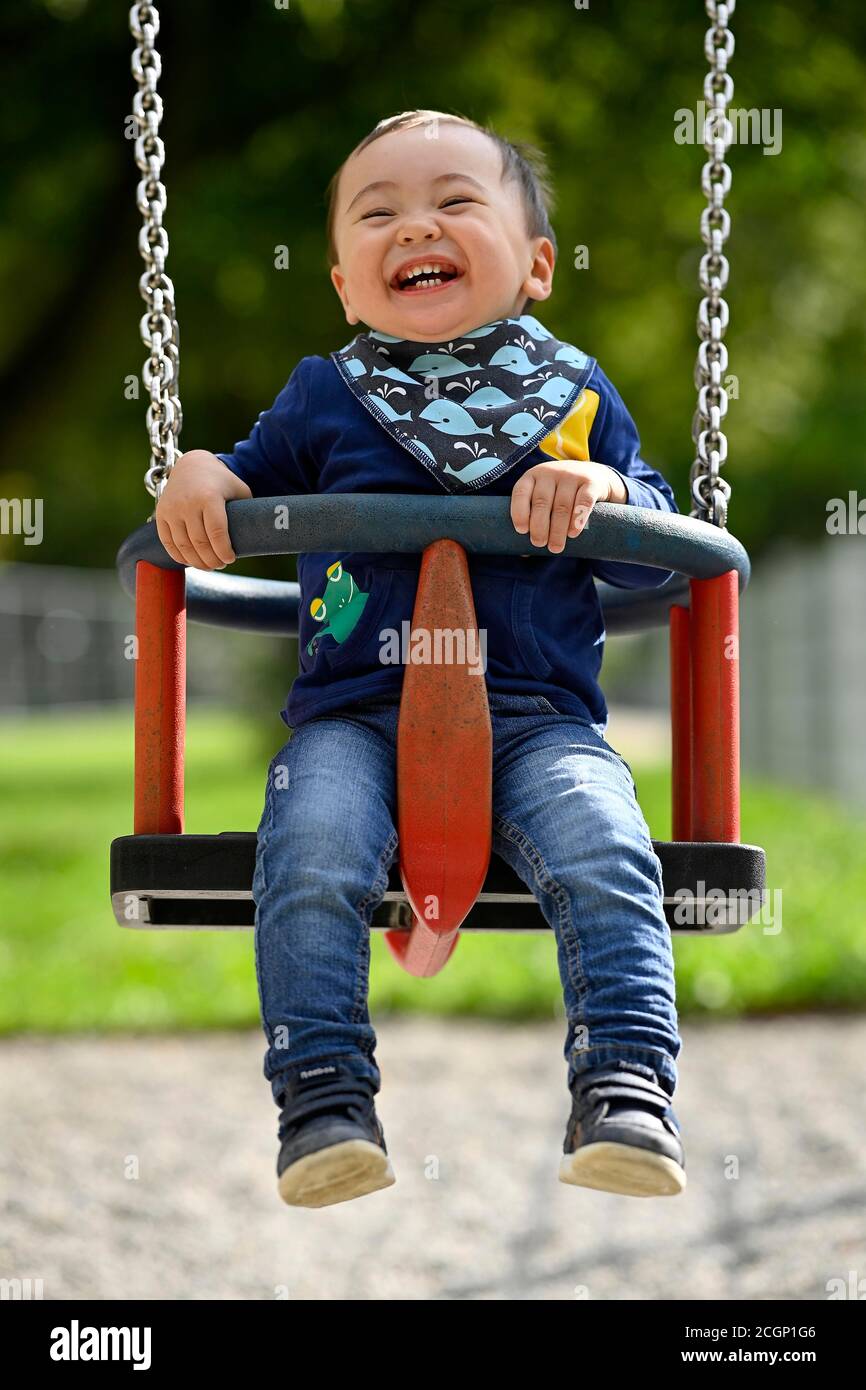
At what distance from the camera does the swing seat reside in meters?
2.00

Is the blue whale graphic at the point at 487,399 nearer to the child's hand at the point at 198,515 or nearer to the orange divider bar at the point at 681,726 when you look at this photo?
the child's hand at the point at 198,515

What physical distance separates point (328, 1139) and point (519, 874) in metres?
0.43

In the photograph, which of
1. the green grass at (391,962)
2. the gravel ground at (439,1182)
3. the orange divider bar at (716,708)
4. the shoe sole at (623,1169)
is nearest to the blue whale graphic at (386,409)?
the orange divider bar at (716,708)

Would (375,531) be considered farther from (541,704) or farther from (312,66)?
(312,66)

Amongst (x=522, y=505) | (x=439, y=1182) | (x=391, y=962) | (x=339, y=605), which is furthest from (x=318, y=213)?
(x=522, y=505)

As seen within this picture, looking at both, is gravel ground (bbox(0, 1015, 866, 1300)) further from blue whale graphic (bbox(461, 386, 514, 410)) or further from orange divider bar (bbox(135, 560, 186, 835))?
blue whale graphic (bbox(461, 386, 514, 410))

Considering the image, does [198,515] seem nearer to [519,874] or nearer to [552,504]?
[552,504]

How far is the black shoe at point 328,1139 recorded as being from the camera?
70.6 inches

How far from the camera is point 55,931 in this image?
25.6 feet

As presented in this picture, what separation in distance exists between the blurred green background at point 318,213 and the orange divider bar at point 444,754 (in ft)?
13.6

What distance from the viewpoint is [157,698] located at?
2201mm

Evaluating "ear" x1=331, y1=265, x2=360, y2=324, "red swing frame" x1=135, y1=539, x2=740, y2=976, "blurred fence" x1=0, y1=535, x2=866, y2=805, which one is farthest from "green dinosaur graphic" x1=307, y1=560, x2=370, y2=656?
"blurred fence" x1=0, y1=535, x2=866, y2=805

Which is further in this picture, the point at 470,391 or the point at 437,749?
the point at 470,391
